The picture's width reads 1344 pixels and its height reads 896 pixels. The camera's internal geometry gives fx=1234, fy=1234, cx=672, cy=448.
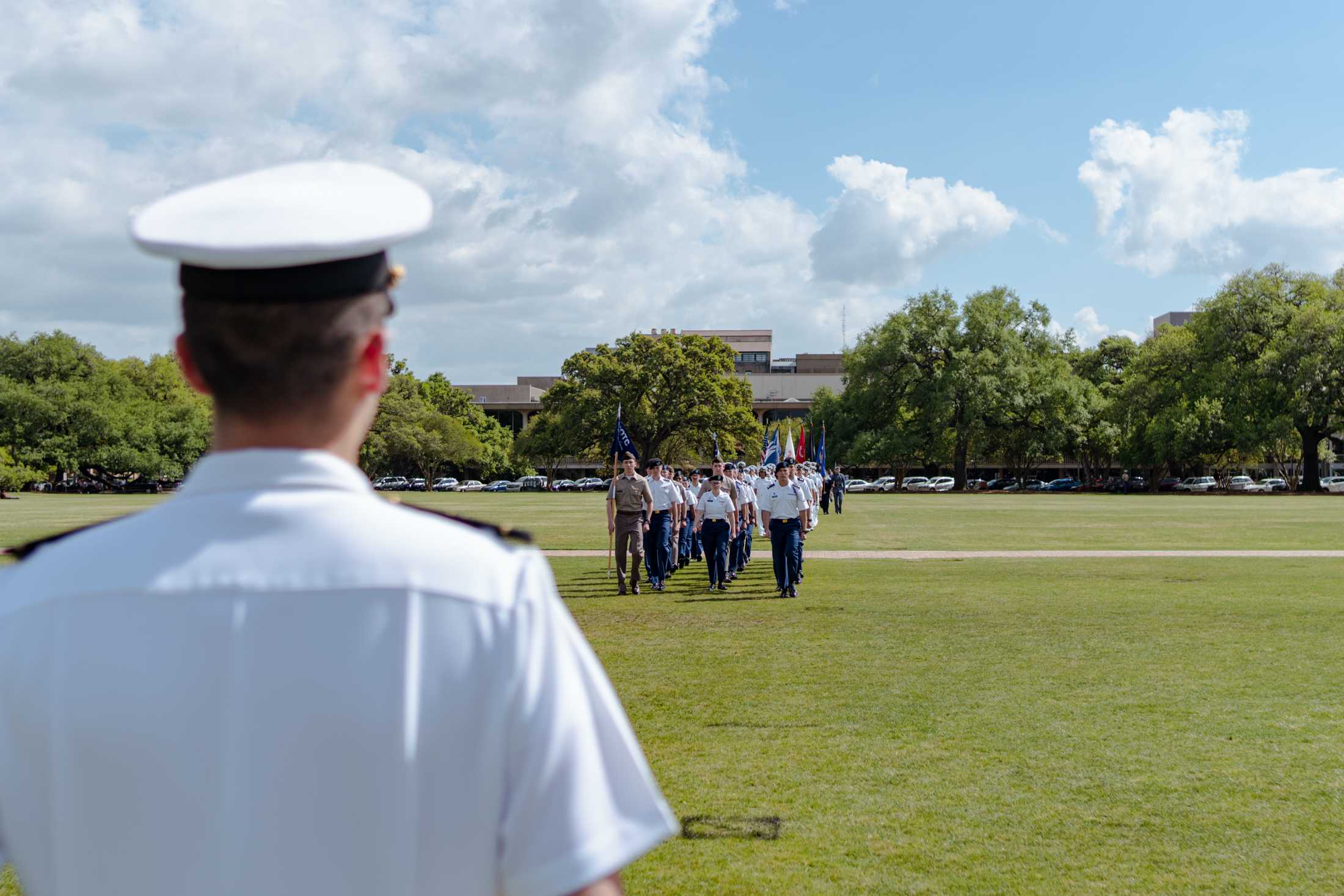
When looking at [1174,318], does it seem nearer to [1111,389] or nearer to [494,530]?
[1111,389]

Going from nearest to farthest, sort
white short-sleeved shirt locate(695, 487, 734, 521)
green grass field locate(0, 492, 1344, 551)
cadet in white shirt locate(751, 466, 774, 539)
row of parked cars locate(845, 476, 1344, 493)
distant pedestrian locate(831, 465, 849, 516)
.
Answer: white short-sleeved shirt locate(695, 487, 734, 521), cadet in white shirt locate(751, 466, 774, 539), green grass field locate(0, 492, 1344, 551), distant pedestrian locate(831, 465, 849, 516), row of parked cars locate(845, 476, 1344, 493)

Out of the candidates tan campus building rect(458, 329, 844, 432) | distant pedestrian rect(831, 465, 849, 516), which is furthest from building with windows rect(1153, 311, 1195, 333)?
distant pedestrian rect(831, 465, 849, 516)

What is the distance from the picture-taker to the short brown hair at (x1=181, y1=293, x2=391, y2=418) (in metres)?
1.60

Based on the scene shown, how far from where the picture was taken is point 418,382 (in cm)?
11375

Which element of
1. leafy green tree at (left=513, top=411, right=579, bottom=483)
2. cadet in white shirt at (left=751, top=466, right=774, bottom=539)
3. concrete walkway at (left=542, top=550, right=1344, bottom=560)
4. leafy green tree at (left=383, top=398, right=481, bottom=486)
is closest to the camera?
cadet in white shirt at (left=751, top=466, right=774, bottom=539)

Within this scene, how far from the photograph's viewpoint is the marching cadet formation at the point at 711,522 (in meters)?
16.8

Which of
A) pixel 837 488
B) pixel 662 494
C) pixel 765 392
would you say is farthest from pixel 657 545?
pixel 765 392

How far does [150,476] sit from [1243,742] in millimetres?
93531

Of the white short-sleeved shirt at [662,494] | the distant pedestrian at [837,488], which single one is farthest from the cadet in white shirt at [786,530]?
the distant pedestrian at [837,488]

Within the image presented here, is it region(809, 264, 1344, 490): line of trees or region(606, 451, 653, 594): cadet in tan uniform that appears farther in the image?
region(809, 264, 1344, 490): line of trees

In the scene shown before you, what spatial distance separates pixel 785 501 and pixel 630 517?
7.36 ft

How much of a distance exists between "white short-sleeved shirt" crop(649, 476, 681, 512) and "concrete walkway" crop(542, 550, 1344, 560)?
479 cm

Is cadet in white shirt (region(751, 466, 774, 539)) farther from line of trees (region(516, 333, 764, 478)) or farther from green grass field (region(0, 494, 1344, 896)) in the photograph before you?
line of trees (region(516, 333, 764, 478))

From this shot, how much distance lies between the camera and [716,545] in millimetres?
18156
